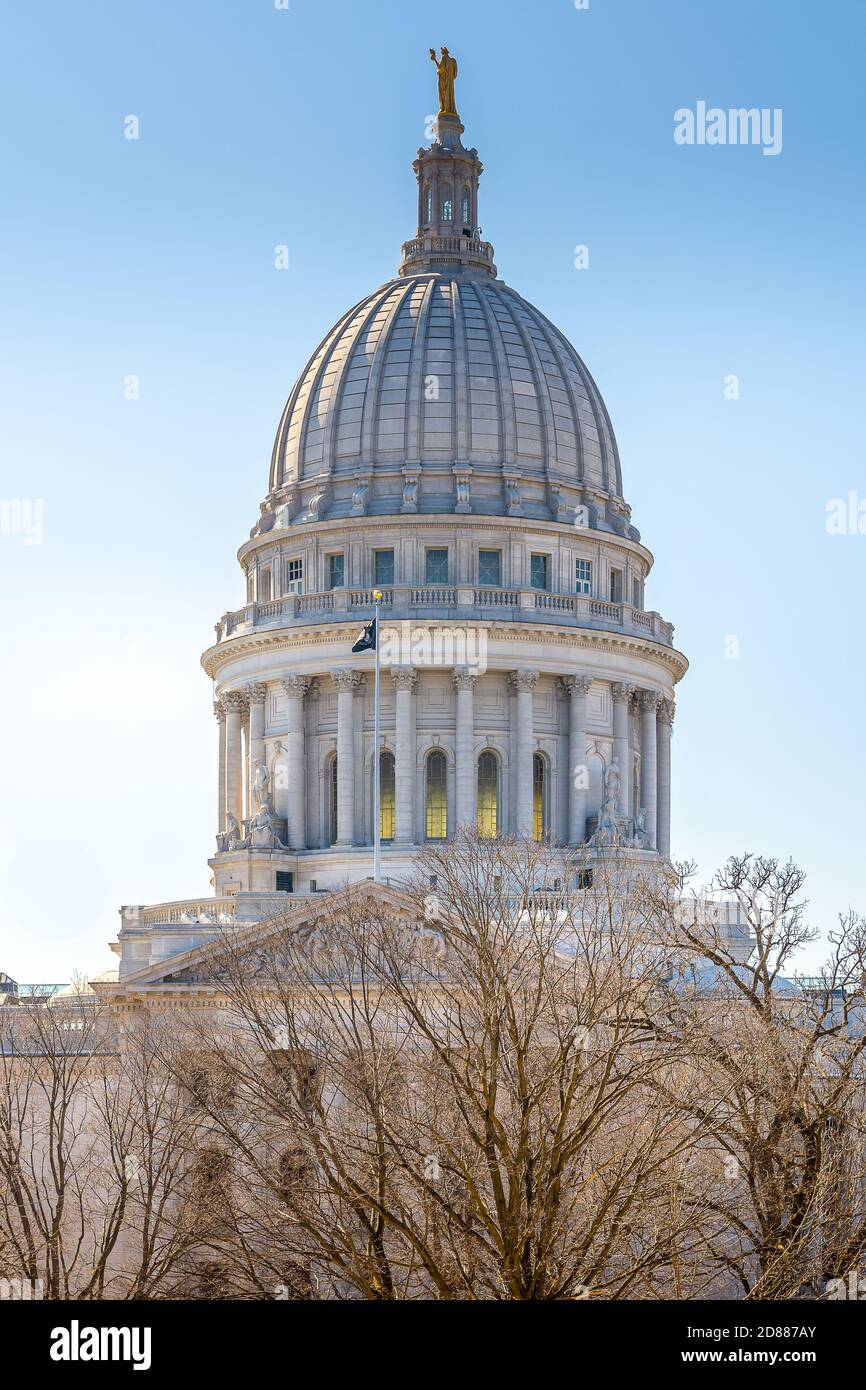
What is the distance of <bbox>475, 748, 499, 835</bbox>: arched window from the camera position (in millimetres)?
88000

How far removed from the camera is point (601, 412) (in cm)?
9725

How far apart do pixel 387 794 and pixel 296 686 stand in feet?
19.2

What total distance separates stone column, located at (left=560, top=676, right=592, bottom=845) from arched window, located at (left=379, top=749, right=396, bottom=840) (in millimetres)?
7178

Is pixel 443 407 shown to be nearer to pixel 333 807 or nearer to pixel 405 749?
pixel 405 749

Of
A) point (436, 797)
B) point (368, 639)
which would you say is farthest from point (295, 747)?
point (368, 639)

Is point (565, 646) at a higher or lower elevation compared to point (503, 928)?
higher

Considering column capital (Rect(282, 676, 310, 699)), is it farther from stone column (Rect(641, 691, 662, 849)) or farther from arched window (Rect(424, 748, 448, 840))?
stone column (Rect(641, 691, 662, 849))

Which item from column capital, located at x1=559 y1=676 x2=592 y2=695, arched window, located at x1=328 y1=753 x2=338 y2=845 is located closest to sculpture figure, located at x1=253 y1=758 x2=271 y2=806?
arched window, located at x1=328 y1=753 x2=338 y2=845

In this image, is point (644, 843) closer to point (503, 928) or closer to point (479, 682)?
point (479, 682)

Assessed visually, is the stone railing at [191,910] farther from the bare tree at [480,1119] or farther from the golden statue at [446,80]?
the golden statue at [446,80]

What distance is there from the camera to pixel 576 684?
89375mm

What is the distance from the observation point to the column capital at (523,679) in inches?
3455
